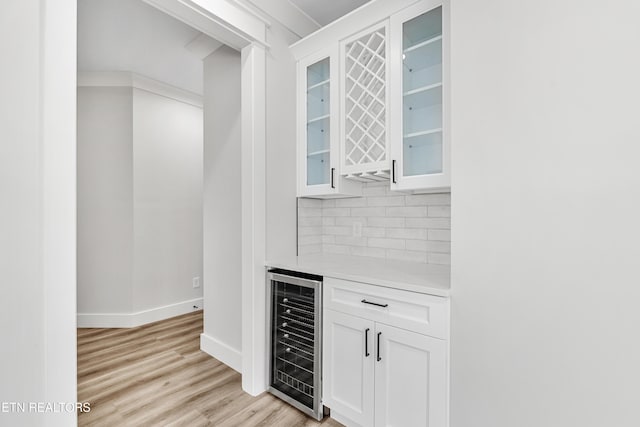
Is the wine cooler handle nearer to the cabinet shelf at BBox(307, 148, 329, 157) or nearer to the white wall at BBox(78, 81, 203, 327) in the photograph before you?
the cabinet shelf at BBox(307, 148, 329, 157)

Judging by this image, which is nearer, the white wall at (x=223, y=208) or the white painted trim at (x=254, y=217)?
the white painted trim at (x=254, y=217)

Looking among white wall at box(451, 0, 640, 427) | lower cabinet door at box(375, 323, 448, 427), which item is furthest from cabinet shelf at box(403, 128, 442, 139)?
lower cabinet door at box(375, 323, 448, 427)

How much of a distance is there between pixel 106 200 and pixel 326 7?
307 cm

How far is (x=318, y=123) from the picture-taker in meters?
2.31

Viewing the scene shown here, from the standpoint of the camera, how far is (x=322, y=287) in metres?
1.87

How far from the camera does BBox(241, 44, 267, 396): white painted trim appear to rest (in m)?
2.13

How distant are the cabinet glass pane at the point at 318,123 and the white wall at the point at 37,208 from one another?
1.44m

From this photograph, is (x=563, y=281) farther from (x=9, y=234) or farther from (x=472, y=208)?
(x=9, y=234)

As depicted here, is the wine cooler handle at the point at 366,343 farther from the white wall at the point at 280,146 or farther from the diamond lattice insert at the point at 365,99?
the diamond lattice insert at the point at 365,99

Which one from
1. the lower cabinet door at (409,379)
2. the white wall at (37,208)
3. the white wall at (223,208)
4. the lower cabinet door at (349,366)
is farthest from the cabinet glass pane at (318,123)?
the white wall at (37,208)

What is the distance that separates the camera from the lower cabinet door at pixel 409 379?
4.59 feet

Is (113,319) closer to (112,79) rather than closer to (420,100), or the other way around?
(112,79)

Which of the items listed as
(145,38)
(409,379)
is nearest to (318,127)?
(409,379)

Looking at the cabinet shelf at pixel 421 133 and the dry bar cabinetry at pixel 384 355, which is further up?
the cabinet shelf at pixel 421 133
